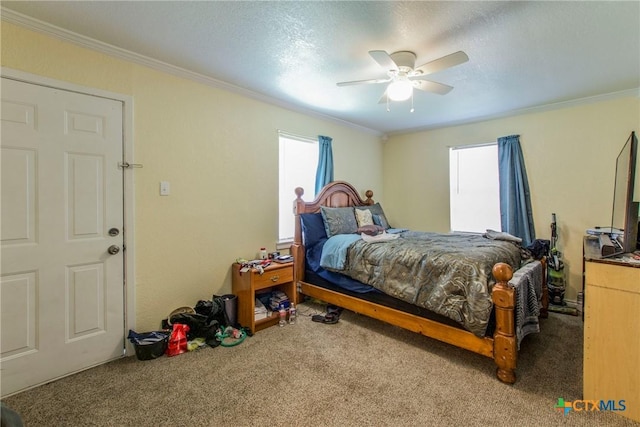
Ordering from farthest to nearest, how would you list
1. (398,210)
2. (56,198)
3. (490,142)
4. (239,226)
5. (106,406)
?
(398,210)
(490,142)
(239,226)
(56,198)
(106,406)

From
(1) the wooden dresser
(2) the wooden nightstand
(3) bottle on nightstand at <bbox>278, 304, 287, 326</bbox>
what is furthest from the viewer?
(3) bottle on nightstand at <bbox>278, 304, 287, 326</bbox>

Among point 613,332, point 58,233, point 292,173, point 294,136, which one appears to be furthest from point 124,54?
point 613,332

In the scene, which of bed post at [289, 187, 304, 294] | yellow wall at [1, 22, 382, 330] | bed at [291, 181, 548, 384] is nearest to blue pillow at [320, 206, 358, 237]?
bed at [291, 181, 548, 384]

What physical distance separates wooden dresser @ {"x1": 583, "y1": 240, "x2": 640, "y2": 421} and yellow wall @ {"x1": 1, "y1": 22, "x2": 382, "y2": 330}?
112 inches

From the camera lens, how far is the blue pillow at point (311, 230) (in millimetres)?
3412

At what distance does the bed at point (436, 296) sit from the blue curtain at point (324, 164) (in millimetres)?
230

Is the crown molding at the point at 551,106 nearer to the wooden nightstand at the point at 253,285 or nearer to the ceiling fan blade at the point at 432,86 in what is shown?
the ceiling fan blade at the point at 432,86

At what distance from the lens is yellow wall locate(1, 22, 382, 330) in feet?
7.18

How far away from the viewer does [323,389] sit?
192 cm

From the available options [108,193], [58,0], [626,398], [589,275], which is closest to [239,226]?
[108,193]

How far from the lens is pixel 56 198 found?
2047mm

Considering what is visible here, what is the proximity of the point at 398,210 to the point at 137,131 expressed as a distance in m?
4.00

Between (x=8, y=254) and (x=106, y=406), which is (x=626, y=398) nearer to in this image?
(x=106, y=406)

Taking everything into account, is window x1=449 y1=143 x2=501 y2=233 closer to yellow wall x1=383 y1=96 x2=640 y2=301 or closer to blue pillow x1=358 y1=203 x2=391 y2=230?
yellow wall x1=383 y1=96 x2=640 y2=301
